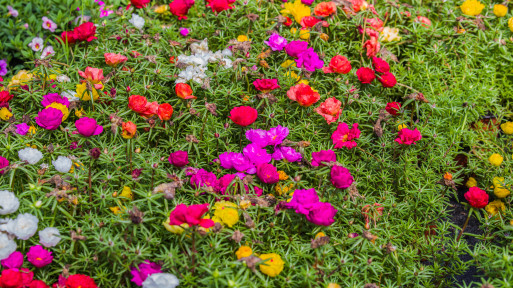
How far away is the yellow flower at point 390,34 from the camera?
3.57 metres

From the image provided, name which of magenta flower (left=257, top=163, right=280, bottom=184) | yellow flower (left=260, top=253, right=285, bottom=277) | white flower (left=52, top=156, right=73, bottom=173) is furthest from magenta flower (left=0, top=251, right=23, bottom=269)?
magenta flower (left=257, top=163, right=280, bottom=184)

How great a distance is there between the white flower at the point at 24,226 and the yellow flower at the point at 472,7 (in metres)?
3.48

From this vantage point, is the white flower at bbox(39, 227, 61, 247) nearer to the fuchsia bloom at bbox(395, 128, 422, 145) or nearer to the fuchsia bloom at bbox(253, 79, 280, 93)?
the fuchsia bloom at bbox(253, 79, 280, 93)

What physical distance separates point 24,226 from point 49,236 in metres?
0.12

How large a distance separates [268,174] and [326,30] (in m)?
1.49

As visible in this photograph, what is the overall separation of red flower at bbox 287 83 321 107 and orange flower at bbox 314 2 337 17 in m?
0.87

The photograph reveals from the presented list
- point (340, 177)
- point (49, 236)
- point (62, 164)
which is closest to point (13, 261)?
point (49, 236)

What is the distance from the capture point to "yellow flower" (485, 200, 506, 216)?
2.86 meters

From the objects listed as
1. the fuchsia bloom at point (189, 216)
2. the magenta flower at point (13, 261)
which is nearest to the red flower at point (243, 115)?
the fuchsia bloom at point (189, 216)

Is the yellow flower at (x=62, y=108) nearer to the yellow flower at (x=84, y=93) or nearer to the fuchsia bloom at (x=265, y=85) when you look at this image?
the yellow flower at (x=84, y=93)

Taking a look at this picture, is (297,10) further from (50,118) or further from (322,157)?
(50,118)

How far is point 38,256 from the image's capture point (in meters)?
2.17

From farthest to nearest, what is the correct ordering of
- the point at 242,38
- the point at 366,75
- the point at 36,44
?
the point at 36,44 < the point at 242,38 < the point at 366,75

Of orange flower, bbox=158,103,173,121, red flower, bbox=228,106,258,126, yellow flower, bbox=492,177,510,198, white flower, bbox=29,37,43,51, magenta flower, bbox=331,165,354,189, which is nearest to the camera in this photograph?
magenta flower, bbox=331,165,354,189
